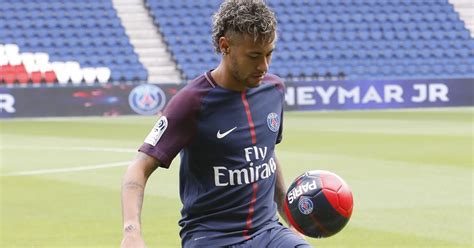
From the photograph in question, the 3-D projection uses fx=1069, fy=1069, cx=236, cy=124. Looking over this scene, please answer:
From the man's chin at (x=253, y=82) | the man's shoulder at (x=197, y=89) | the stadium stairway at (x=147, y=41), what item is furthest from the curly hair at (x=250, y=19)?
the stadium stairway at (x=147, y=41)

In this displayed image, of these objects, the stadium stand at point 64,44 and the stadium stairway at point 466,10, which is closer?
the stadium stand at point 64,44

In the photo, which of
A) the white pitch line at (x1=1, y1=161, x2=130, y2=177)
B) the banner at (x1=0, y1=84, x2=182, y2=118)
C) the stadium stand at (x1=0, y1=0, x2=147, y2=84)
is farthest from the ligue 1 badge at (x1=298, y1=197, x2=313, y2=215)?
the stadium stand at (x1=0, y1=0, x2=147, y2=84)

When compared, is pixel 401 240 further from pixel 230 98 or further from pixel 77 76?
pixel 77 76

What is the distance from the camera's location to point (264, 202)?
4.91 meters

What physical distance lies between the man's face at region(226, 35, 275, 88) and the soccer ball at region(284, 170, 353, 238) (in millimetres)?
616

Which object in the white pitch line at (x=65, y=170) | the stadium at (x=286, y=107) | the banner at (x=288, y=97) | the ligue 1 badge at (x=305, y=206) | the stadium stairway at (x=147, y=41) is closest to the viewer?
the ligue 1 badge at (x=305, y=206)

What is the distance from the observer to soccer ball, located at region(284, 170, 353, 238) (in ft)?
16.1

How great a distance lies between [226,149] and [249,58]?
0.47 m

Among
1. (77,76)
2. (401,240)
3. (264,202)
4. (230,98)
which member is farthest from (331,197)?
(77,76)

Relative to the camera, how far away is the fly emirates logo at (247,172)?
4.81 meters

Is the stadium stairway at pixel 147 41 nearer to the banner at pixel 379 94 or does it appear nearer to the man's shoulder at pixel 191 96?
the banner at pixel 379 94

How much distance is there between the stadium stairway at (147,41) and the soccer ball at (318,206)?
28120 millimetres

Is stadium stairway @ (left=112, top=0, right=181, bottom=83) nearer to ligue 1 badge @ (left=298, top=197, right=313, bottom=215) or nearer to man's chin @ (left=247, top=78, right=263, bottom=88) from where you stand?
ligue 1 badge @ (left=298, top=197, right=313, bottom=215)

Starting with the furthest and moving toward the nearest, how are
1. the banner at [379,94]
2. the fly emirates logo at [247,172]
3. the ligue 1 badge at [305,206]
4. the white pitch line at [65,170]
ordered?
the banner at [379,94], the white pitch line at [65,170], the ligue 1 badge at [305,206], the fly emirates logo at [247,172]
